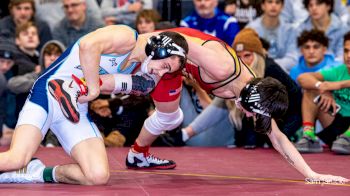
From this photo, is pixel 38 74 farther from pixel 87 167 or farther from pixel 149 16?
pixel 87 167

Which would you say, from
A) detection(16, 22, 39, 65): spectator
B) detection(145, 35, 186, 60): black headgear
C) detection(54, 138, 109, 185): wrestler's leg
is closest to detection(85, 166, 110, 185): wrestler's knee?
detection(54, 138, 109, 185): wrestler's leg

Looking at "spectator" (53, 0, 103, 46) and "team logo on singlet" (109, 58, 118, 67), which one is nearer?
"team logo on singlet" (109, 58, 118, 67)

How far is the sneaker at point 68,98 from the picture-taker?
477cm

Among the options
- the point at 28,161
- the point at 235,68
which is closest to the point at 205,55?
the point at 235,68

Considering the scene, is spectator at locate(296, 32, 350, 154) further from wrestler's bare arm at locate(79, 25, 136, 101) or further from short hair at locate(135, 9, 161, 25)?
wrestler's bare arm at locate(79, 25, 136, 101)

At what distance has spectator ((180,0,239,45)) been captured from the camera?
823cm

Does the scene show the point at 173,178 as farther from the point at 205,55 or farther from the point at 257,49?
the point at 257,49

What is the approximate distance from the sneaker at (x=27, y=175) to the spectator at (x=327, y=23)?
3979 mm

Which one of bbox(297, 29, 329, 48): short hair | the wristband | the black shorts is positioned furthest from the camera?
bbox(297, 29, 329, 48): short hair

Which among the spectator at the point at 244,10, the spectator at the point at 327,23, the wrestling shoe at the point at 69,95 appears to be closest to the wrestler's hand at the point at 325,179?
the wrestling shoe at the point at 69,95

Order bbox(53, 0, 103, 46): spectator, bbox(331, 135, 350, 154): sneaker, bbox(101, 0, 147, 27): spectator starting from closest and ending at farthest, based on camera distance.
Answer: bbox(331, 135, 350, 154): sneaker
bbox(53, 0, 103, 46): spectator
bbox(101, 0, 147, 27): spectator

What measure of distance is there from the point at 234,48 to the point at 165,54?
2766 mm

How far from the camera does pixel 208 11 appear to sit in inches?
327

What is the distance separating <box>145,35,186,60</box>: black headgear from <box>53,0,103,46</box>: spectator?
3.84 m
